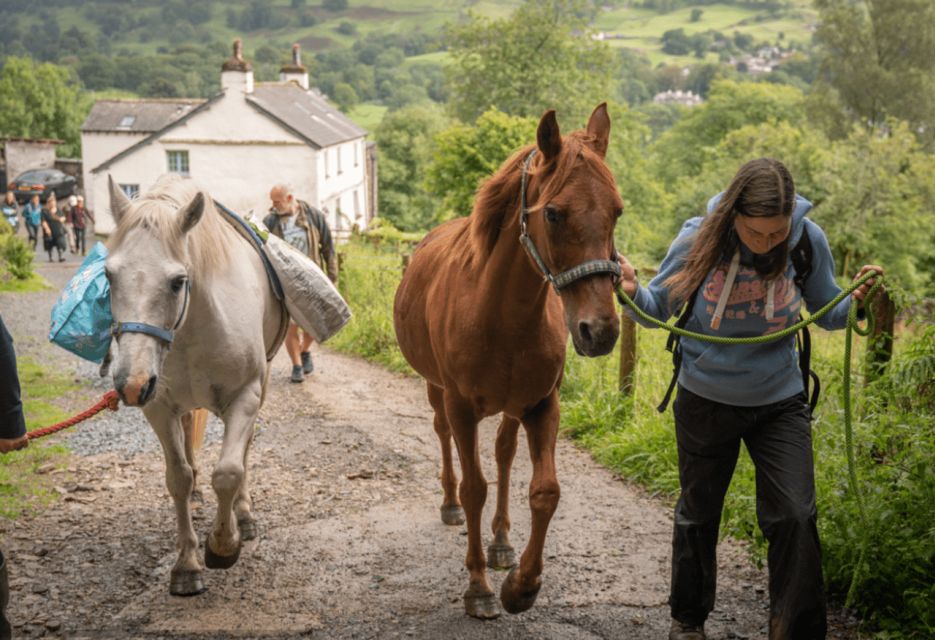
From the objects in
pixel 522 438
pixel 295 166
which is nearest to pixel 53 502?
pixel 522 438

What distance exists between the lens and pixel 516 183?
3.74 m

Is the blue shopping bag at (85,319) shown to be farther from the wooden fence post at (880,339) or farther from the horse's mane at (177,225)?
the wooden fence post at (880,339)

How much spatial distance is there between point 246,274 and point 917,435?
11.0 ft

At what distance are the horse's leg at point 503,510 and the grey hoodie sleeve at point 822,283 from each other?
1848 millimetres

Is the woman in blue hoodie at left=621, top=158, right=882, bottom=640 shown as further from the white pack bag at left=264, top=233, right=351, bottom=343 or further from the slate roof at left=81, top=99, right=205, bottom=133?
the slate roof at left=81, top=99, right=205, bottom=133

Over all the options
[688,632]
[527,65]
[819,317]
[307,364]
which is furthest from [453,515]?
[527,65]

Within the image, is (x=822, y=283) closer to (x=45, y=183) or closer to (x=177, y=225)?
(x=177, y=225)

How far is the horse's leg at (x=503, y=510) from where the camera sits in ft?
16.2

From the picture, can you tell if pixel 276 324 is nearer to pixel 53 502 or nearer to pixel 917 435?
pixel 53 502

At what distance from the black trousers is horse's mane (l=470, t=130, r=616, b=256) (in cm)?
103

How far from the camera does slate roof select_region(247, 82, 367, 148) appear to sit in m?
38.2

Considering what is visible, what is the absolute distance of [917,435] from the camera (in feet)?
13.2

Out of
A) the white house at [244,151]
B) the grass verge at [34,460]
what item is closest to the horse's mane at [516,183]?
the grass verge at [34,460]

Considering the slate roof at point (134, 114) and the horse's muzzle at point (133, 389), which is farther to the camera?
the slate roof at point (134, 114)
